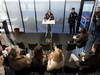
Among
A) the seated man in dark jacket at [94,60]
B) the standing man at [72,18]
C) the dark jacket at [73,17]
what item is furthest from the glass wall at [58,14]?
the seated man in dark jacket at [94,60]

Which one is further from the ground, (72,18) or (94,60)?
(72,18)

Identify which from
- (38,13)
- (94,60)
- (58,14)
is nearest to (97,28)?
(94,60)

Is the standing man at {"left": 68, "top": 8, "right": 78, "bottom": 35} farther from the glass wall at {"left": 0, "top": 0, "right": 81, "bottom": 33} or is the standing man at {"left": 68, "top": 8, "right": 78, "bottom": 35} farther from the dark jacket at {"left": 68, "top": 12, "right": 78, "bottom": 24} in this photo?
the glass wall at {"left": 0, "top": 0, "right": 81, "bottom": 33}

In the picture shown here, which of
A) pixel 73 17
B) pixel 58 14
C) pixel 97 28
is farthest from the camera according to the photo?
pixel 58 14

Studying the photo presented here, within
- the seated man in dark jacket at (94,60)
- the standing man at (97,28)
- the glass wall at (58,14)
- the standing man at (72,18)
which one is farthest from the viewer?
the glass wall at (58,14)

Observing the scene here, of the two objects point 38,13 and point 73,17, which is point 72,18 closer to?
point 73,17

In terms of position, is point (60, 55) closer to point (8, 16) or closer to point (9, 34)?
point (9, 34)

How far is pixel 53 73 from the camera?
4031mm

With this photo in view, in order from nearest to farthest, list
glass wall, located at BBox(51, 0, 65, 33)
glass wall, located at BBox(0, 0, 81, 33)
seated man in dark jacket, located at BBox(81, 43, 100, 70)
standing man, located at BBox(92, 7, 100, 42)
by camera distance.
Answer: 1. seated man in dark jacket, located at BBox(81, 43, 100, 70)
2. standing man, located at BBox(92, 7, 100, 42)
3. glass wall, located at BBox(0, 0, 81, 33)
4. glass wall, located at BBox(51, 0, 65, 33)

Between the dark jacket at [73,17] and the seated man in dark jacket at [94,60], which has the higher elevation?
the dark jacket at [73,17]

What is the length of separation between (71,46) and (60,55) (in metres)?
1.81

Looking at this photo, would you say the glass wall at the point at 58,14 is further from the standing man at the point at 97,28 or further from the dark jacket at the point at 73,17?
the standing man at the point at 97,28

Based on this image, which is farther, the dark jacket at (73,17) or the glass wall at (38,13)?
the glass wall at (38,13)

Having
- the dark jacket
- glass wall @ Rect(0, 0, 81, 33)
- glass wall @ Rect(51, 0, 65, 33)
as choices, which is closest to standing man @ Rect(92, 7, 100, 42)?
the dark jacket
